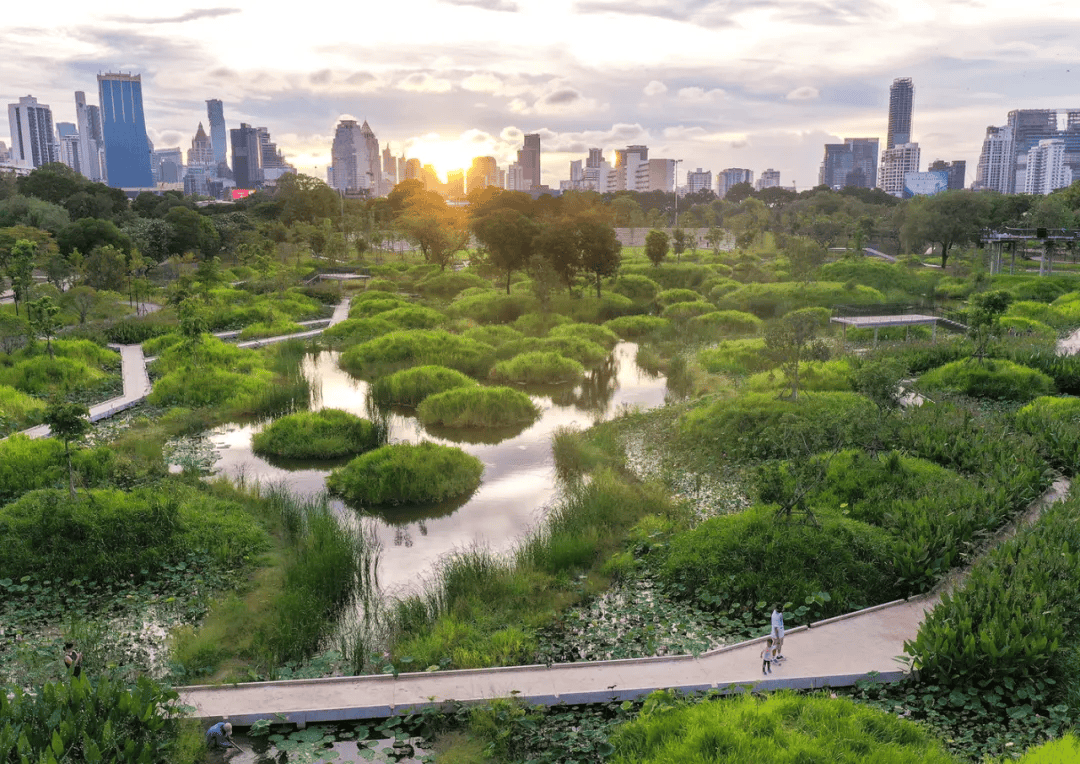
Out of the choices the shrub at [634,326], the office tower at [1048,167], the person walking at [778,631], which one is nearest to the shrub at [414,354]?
the shrub at [634,326]

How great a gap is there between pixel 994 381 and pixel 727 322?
49.2 ft

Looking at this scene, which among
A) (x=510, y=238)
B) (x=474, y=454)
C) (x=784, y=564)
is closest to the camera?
(x=784, y=564)

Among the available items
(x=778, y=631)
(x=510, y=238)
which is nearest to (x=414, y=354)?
(x=510, y=238)

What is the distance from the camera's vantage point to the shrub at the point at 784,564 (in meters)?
11.8

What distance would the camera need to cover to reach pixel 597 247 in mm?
41125

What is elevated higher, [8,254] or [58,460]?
[8,254]

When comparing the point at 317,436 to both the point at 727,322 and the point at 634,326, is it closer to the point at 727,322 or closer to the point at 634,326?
the point at 634,326

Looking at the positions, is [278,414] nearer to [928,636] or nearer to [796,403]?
[796,403]

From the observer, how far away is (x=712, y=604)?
11.9m

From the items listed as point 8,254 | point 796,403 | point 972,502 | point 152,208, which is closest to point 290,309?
point 8,254

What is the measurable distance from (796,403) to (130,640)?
14.8m

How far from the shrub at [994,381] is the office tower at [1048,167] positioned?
6505 inches

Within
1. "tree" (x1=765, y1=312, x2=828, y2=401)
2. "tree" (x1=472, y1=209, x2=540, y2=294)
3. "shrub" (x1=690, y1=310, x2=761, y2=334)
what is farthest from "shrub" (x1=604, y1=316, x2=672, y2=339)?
"tree" (x1=765, y1=312, x2=828, y2=401)

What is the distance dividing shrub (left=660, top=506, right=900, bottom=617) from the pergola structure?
3763cm
